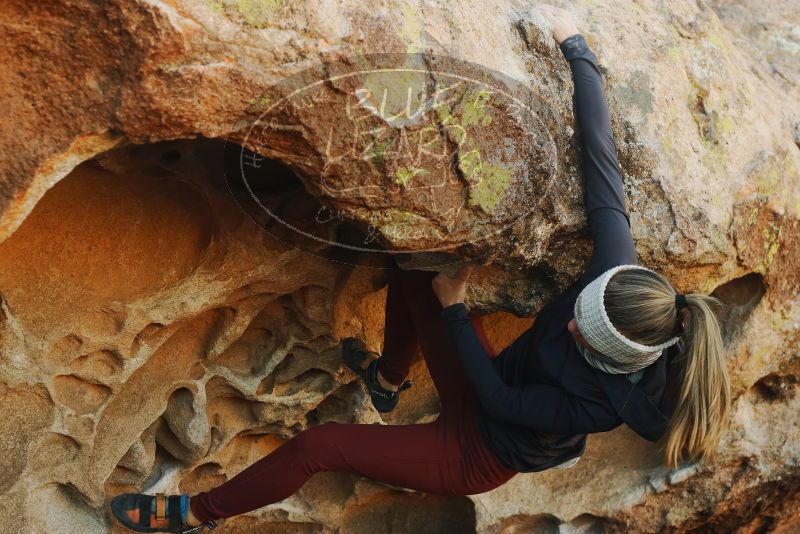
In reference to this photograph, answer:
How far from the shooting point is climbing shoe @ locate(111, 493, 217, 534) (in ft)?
8.49

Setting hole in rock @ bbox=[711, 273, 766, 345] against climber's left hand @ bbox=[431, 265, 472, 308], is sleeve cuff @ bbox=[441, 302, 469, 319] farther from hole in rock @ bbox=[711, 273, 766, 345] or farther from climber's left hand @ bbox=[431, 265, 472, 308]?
hole in rock @ bbox=[711, 273, 766, 345]

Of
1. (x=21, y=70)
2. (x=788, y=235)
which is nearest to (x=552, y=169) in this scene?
(x=788, y=235)

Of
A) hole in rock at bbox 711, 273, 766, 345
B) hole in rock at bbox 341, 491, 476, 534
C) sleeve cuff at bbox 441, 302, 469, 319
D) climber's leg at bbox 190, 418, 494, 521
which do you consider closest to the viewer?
sleeve cuff at bbox 441, 302, 469, 319

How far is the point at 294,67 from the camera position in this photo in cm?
183

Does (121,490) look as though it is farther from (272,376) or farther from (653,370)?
(653,370)

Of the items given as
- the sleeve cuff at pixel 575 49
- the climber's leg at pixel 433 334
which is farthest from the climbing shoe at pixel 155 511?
the sleeve cuff at pixel 575 49

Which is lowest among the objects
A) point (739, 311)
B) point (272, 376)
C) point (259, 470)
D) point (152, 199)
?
point (272, 376)

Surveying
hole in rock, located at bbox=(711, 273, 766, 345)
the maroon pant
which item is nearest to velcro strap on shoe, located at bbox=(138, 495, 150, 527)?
the maroon pant

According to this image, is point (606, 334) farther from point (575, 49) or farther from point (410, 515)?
point (410, 515)

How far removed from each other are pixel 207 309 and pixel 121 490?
26.2 inches

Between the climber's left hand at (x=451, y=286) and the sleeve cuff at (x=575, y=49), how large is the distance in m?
0.59

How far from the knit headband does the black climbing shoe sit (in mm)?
878

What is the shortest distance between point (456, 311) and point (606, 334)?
0.41 meters

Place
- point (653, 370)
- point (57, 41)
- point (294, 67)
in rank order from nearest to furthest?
point (57, 41) < point (294, 67) < point (653, 370)
